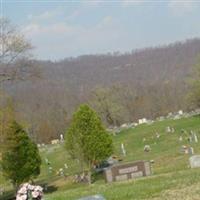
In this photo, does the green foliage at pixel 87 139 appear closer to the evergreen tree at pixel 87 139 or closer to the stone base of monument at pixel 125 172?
the evergreen tree at pixel 87 139

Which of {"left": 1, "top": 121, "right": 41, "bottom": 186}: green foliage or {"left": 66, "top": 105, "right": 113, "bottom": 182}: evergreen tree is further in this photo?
{"left": 66, "top": 105, "right": 113, "bottom": 182}: evergreen tree

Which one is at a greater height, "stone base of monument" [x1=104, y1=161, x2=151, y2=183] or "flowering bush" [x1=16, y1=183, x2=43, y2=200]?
"flowering bush" [x1=16, y1=183, x2=43, y2=200]

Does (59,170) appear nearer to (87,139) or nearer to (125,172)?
(87,139)

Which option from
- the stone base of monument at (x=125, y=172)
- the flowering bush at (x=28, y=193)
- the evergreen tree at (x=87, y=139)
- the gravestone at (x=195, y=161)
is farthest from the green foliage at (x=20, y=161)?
the flowering bush at (x=28, y=193)

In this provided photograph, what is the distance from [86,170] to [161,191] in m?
22.1

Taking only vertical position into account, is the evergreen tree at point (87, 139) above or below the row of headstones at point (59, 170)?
above

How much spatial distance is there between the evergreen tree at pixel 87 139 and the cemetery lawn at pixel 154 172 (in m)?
1.77

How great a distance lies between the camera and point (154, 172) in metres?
31.0

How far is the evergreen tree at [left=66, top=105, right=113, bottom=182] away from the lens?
115 feet

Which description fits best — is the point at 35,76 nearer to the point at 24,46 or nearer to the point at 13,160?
the point at 24,46

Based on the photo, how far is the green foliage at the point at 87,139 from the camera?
35062 mm

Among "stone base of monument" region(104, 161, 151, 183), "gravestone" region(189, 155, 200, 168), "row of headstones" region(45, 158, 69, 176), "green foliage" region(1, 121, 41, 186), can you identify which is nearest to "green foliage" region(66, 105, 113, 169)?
"green foliage" region(1, 121, 41, 186)

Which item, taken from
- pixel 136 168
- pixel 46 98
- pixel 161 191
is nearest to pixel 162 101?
pixel 46 98

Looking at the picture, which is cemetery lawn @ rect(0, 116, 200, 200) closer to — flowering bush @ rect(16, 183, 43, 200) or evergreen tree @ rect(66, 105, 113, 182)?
evergreen tree @ rect(66, 105, 113, 182)
